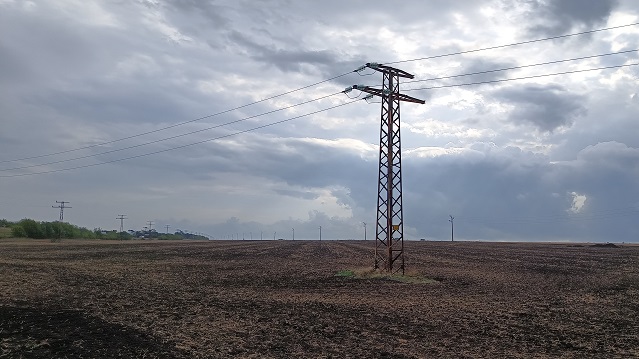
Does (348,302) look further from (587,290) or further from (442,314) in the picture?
(587,290)

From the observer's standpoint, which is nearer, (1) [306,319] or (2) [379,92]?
(1) [306,319]

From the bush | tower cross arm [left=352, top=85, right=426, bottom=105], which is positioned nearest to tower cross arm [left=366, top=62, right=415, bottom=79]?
tower cross arm [left=352, top=85, right=426, bottom=105]

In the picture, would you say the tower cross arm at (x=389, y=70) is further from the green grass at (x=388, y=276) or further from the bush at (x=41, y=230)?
the bush at (x=41, y=230)

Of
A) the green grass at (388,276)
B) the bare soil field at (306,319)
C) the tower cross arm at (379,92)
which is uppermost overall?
the tower cross arm at (379,92)

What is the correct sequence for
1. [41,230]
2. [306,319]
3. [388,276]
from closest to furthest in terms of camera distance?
1. [306,319]
2. [388,276]
3. [41,230]

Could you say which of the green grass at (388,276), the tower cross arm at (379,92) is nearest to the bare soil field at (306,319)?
the green grass at (388,276)

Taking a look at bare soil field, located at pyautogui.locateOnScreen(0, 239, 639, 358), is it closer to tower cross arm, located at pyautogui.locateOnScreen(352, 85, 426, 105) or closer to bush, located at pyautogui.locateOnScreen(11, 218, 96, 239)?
tower cross arm, located at pyautogui.locateOnScreen(352, 85, 426, 105)

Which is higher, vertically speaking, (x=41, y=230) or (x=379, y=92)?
(x=379, y=92)

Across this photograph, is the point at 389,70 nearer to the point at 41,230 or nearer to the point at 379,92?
the point at 379,92

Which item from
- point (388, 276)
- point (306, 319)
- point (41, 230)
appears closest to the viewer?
point (306, 319)

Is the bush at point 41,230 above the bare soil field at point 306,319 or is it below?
above

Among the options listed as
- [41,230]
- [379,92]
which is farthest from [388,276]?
[41,230]

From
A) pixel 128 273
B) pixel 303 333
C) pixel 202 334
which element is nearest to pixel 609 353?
pixel 303 333

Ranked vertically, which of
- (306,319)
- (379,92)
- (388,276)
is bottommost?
(306,319)
